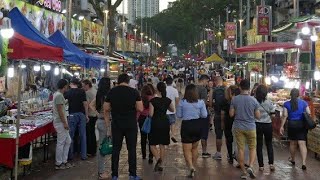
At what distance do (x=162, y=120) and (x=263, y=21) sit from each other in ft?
60.6

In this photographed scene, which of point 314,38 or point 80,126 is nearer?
point 80,126

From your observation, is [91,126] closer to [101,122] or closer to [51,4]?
[101,122]

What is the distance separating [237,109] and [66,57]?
499cm

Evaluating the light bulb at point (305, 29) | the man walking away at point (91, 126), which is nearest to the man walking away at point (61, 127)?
the man walking away at point (91, 126)

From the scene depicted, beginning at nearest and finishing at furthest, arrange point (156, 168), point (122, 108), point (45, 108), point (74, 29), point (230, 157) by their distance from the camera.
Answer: point (122, 108) < point (156, 168) < point (230, 157) < point (45, 108) < point (74, 29)

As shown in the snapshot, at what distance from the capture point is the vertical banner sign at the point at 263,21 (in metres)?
26.4

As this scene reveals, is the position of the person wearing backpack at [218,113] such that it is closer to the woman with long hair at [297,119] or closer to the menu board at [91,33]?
the woman with long hair at [297,119]

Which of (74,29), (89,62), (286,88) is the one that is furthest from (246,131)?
(74,29)

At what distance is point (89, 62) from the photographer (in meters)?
15.4

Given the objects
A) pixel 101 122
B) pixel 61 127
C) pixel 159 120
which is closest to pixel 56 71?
pixel 61 127

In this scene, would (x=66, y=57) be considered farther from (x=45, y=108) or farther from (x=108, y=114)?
(x=108, y=114)

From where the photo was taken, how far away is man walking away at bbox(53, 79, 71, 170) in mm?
9883

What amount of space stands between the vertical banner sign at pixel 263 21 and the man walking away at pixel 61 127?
17895mm

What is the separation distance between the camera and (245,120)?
9094 mm
